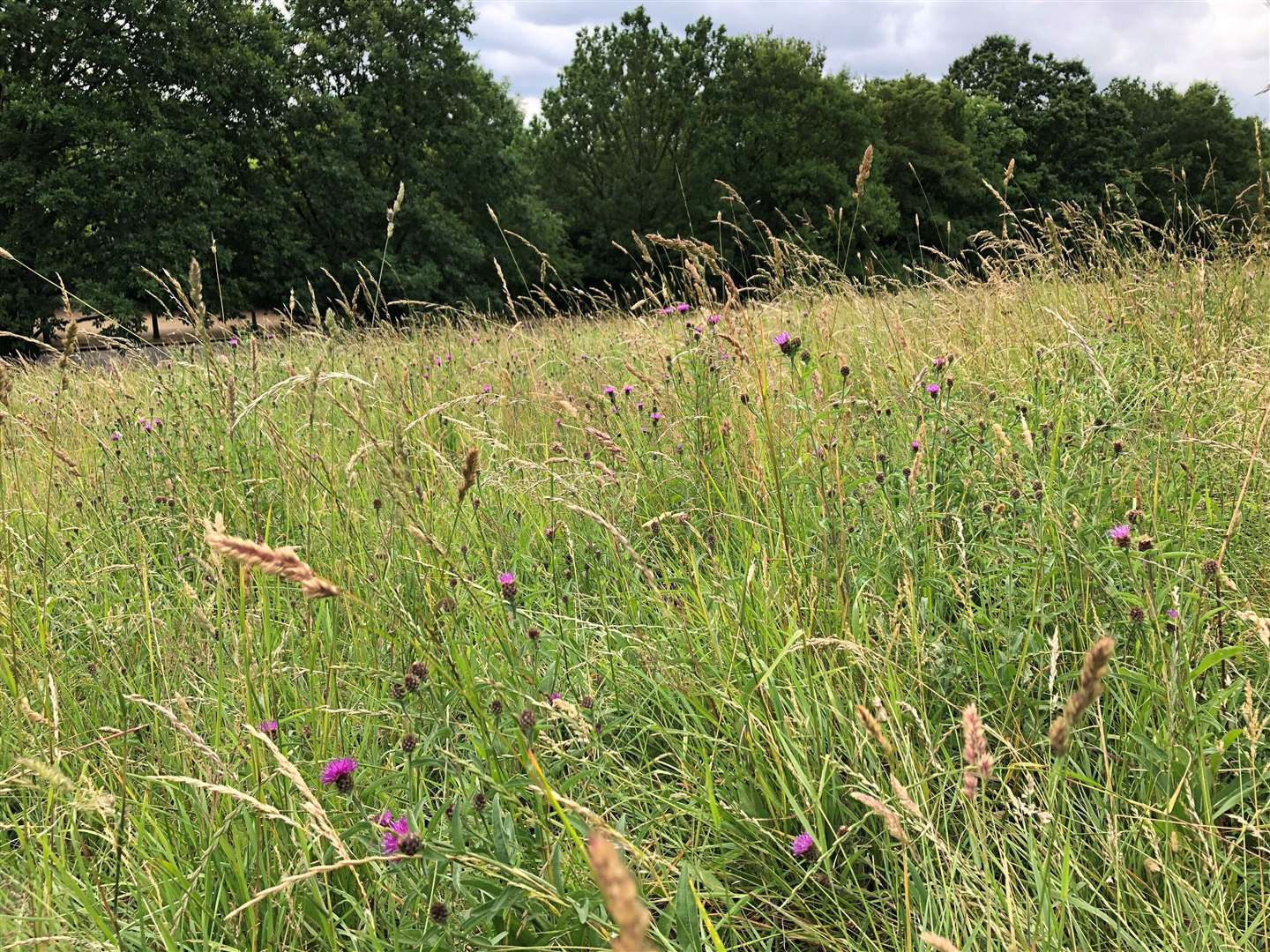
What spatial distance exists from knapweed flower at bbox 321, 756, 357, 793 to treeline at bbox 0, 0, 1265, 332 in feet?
7.54

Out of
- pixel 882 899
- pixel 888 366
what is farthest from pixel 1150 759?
pixel 888 366

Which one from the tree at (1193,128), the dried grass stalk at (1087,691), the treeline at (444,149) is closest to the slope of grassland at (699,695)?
the dried grass stalk at (1087,691)

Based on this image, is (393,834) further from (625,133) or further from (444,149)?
(625,133)

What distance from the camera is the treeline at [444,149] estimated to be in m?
17.1

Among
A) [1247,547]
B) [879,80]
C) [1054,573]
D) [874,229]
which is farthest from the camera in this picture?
[879,80]

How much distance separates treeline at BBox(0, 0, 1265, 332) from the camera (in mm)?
17109

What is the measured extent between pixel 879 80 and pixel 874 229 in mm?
12228

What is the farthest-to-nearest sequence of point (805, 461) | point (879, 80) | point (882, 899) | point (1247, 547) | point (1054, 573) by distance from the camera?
point (879, 80)
point (805, 461)
point (1247, 547)
point (1054, 573)
point (882, 899)

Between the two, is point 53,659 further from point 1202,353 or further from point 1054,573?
point 1202,353

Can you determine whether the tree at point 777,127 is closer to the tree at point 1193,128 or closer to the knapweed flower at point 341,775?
the tree at point 1193,128

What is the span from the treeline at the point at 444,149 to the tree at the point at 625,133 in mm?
96

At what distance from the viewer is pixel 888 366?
3.24 metres

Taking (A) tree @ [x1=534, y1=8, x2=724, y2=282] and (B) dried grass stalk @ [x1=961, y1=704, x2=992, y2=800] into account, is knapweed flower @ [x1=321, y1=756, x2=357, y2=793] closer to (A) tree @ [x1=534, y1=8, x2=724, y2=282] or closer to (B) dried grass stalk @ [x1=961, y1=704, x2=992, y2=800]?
(B) dried grass stalk @ [x1=961, y1=704, x2=992, y2=800]

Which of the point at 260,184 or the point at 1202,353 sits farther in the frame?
the point at 260,184
